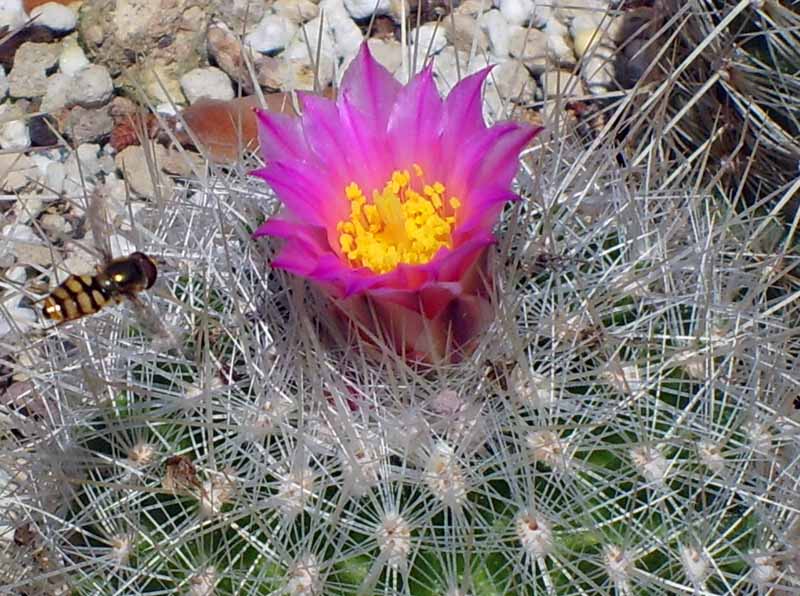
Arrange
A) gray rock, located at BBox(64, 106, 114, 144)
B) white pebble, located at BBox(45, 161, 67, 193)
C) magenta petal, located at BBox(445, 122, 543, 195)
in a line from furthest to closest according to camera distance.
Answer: gray rock, located at BBox(64, 106, 114, 144) < white pebble, located at BBox(45, 161, 67, 193) < magenta petal, located at BBox(445, 122, 543, 195)

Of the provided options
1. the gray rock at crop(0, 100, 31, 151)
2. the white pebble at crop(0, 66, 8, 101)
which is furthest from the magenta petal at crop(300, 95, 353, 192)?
the white pebble at crop(0, 66, 8, 101)

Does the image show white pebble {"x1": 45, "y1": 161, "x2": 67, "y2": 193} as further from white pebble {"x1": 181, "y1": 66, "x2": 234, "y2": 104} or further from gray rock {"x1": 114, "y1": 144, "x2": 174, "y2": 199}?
white pebble {"x1": 181, "y1": 66, "x2": 234, "y2": 104}

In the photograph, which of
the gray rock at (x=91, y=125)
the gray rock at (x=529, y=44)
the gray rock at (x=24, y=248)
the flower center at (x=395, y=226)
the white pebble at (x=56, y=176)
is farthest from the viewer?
the gray rock at (x=529, y=44)

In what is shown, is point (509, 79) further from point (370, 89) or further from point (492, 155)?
point (492, 155)

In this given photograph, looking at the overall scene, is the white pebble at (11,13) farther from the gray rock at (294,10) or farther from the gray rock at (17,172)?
the gray rock at (294,10)

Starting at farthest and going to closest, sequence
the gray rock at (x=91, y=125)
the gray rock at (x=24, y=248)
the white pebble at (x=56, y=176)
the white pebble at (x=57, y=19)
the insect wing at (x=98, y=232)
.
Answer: the white pebble at (x=57, y=19), the gray rock at (x=91, y=125), the white pebble at (x=56, y=176), the gray rock at (x=24, y=248), the insect wing at (x=98, y=232)

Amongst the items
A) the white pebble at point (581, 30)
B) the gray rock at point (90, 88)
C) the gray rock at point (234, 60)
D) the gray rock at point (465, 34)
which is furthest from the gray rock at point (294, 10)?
the white pebble at point (581, 30)
